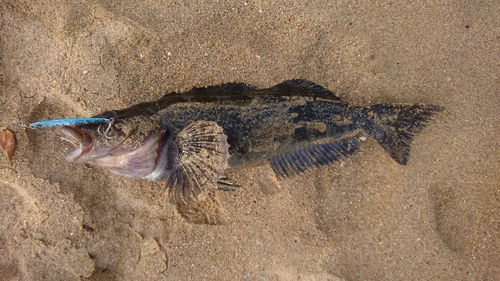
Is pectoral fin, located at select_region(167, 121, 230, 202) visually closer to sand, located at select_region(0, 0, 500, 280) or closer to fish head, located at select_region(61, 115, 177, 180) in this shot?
fish head, located at select_region(61, 115, 177, 180)

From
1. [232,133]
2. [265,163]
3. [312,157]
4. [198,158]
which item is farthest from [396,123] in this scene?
[198,158]

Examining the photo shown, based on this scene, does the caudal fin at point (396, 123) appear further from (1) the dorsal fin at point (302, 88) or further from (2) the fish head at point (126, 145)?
(2) the fish head at point (126, 145)

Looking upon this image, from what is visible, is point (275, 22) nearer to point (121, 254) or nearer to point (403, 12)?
point (403, 12)

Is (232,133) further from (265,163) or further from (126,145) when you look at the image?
(126,145)

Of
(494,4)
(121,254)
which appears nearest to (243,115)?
(121,254)

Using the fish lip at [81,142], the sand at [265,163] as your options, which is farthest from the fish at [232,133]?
the sand at [265,163]

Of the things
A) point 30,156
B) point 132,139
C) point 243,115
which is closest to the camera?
point 132,139
